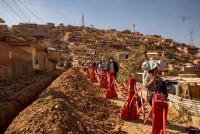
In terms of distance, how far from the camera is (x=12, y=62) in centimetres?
3016

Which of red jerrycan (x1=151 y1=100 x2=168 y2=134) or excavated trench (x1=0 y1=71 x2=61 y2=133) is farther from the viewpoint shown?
excavated trench (x1=0 y1=71 x2=61 y2=133)

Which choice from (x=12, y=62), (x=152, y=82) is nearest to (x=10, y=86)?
(x=12, y=62)

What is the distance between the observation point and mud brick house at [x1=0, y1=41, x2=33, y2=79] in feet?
88.2

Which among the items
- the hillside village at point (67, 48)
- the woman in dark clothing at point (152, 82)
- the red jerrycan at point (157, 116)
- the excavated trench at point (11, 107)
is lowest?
the excavated trench at point (11, 107)

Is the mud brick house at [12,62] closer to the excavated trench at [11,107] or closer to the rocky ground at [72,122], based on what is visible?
the excavated trench at [11,107]

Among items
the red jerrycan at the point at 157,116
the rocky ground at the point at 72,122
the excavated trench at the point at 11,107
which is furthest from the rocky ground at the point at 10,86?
the red jerrycan at the point at 157,116

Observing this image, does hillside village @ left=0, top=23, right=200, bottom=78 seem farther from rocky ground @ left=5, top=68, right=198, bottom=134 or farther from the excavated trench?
rocky ground @ left=5, top=68, right=198, bottom=134

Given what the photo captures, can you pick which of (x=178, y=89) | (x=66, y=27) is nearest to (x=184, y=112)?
(x=178, y=89)

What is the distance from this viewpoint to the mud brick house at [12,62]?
26.9 metres

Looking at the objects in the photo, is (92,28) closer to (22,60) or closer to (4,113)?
(22,60)

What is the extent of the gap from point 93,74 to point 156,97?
20.3 meters

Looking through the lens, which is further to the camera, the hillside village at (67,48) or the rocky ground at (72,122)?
the hillside village at (67,48)

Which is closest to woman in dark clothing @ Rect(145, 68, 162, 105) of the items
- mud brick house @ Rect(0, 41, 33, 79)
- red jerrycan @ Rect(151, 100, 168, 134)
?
red jerrycan @ Rect(151, 100, 168, 134)

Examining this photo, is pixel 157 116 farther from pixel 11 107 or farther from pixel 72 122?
pixel 11 107
